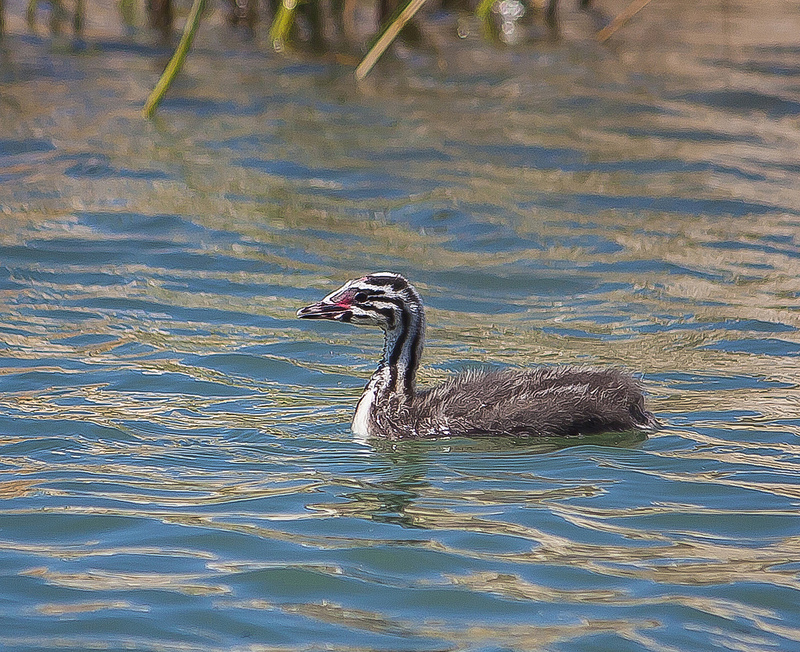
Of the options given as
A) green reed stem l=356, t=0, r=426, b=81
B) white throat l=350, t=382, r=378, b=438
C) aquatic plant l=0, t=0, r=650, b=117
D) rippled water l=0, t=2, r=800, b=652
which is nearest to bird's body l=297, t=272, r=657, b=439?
white throat l=350, t=382, r=378, b=438

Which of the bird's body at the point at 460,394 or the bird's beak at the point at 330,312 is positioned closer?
the bird's body at the point at 460,394

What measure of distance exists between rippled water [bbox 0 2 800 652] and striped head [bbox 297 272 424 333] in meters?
0.67

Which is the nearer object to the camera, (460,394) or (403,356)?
(460,394)

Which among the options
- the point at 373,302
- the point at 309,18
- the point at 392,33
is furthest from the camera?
the point at 309,18

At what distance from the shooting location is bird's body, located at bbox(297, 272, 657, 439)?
8203mm

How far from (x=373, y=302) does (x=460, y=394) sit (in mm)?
759

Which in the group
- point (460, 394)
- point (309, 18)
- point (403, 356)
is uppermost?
point (309, 18)

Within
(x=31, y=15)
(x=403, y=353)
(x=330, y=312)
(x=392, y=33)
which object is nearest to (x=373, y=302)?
(x=330, y=312)

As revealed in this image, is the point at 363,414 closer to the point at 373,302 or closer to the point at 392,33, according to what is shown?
the point at 373,302

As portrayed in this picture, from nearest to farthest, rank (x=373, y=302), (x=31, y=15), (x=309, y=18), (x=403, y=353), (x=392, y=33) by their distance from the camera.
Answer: (x=373, y=302), (x=403, y=353), (x=392, y=33), (x=31, y=15), (x=309, y=18)

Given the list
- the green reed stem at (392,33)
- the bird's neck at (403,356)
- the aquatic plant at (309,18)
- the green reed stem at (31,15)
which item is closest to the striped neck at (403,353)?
the bird's neck at (403,356)

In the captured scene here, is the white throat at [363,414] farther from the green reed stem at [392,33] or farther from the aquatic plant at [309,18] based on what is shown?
the aquatic plant at [309,18]

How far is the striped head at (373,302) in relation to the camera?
8500 mm

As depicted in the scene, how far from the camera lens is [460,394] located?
27.5 ft
